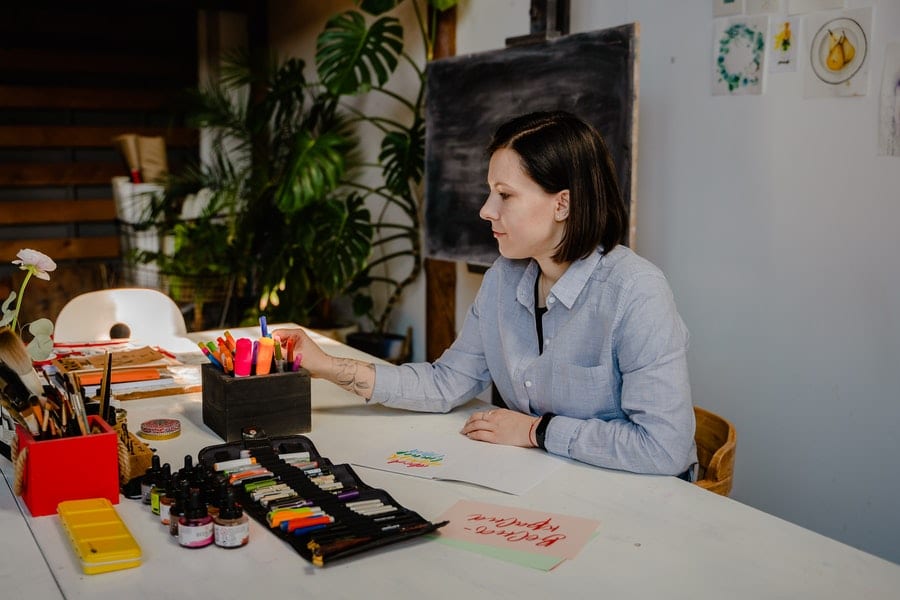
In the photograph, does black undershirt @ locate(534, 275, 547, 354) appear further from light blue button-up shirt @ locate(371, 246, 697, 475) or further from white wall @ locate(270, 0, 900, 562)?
A: white wall @ locate(270, 0, 900, 562)

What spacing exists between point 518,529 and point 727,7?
196 cm

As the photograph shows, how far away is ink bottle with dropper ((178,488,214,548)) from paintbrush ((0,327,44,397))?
33 cm

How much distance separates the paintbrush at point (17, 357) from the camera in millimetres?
1384

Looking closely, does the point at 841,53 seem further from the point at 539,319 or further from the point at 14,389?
the point at 14,389

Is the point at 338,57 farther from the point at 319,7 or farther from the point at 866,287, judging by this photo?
the point at 866,287

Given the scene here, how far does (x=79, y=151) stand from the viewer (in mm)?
6250

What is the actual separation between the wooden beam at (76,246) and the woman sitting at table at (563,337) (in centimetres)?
476

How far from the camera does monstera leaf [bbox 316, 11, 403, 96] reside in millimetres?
3756

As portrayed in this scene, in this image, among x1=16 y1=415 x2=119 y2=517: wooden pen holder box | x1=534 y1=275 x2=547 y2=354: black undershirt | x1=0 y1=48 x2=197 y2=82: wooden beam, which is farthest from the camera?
x1=0 y1=48 x2=197 y2=82: wooden beam

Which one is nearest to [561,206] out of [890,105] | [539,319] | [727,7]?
[539,319]

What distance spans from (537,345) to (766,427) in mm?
1215

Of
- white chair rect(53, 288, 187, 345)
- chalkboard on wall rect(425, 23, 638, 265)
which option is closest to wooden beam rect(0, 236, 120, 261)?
chalkboard on wall rect(425, 23, 638, 265)

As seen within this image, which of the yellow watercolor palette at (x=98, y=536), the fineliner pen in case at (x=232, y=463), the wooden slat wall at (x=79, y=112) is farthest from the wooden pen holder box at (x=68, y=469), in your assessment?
the wooden slat wall at (x=79, y=112)

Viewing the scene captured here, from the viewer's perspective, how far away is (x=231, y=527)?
48.6 inches
